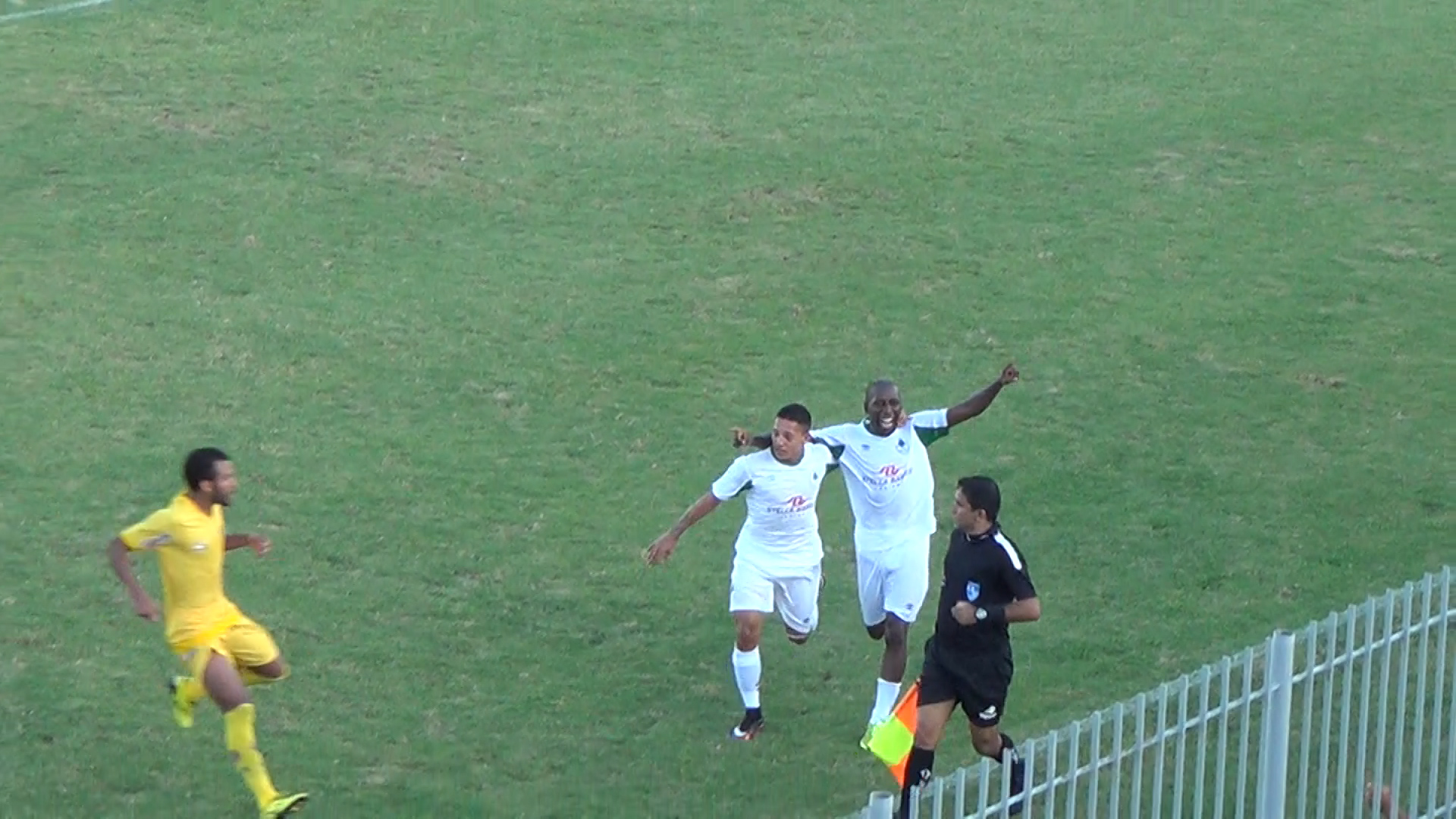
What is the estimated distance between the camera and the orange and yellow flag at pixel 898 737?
845cm

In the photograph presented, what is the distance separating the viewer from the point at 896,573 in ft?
33.1

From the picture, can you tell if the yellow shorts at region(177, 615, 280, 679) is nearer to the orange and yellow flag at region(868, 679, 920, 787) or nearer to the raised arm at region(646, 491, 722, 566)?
the raised arm at region(646, 491, 722, 566)

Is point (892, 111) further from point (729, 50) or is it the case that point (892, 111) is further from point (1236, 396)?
point (1236, 396)

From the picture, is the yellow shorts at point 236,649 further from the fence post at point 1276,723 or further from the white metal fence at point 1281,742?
the fence post at point 1276,723

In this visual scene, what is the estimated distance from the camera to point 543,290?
1625 cm

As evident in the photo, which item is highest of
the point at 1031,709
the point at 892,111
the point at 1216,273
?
the point at 892,111

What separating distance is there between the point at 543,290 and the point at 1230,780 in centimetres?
833

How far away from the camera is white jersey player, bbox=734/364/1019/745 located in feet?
33.1

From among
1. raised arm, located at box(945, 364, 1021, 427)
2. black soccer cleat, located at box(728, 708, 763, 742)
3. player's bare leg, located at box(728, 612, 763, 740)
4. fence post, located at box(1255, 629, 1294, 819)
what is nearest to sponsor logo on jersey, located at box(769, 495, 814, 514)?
player's bare leg, located at box(728, 612, 763, 740)

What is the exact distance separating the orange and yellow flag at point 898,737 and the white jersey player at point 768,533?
4.96 feet

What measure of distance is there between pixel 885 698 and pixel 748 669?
2.20 ft

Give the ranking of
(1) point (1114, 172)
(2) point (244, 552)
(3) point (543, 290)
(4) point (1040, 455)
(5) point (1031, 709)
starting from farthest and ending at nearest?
1. (1) point (1114, 172)
2. (3) point (543, 290)
3. (4) point (1040, 455)
4. (2) point (244, 552)
5. (5) point (1031, 709)

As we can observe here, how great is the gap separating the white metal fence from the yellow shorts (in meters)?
2.91

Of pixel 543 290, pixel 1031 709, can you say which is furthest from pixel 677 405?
pixel 1031 709
